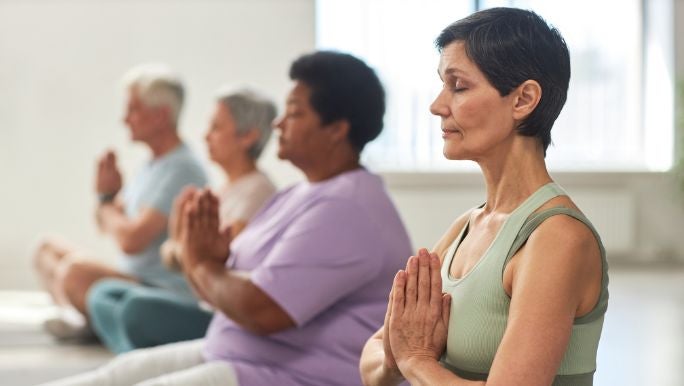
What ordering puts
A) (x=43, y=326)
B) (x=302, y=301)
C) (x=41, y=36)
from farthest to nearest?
(x=41, y=36)
(x=43, y=326)
(x=302, y=301)

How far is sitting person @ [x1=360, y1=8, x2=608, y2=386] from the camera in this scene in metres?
1.20

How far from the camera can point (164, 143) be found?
4.03 meters

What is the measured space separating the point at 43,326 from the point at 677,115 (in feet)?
16.7

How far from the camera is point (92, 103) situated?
22.7 feet

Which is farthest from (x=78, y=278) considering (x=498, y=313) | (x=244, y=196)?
(x=498, y=313)

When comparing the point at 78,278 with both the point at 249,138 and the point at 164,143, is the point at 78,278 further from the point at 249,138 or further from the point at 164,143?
the point at 249,138

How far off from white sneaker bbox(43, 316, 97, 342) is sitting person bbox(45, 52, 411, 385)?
210 centimetres

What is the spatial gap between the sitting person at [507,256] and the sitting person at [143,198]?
248 centimetres

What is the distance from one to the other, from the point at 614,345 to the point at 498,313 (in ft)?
10.2

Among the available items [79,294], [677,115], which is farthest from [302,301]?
[677,115]

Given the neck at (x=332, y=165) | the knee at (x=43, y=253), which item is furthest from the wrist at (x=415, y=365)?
the knee at (x=43, y=253)

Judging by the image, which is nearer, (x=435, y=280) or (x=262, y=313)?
(x=435, y=280)

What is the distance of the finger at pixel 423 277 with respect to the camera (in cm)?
134

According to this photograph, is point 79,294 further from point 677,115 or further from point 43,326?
point 677,115
